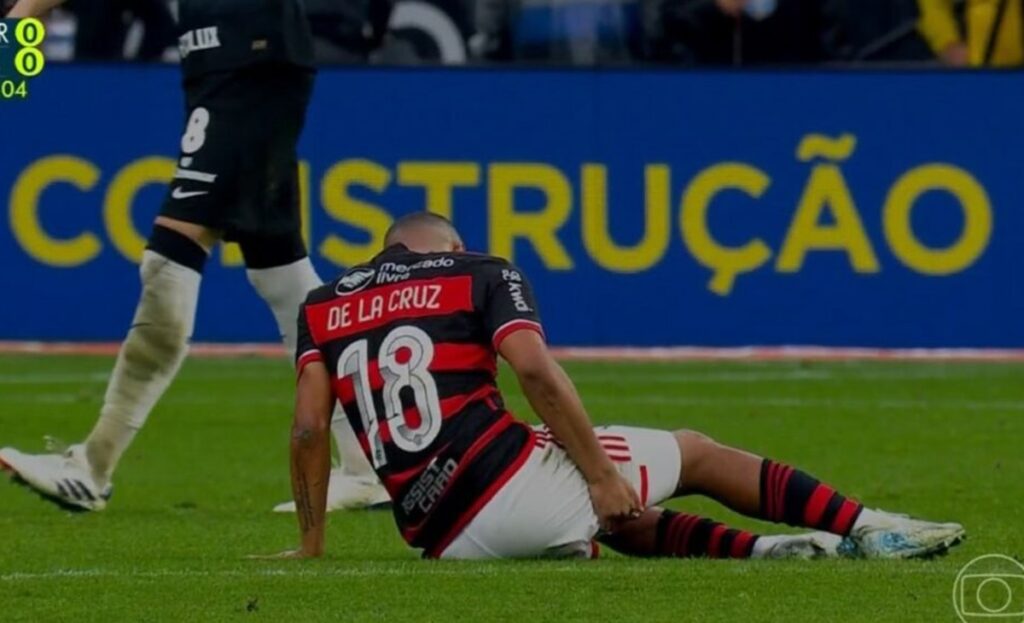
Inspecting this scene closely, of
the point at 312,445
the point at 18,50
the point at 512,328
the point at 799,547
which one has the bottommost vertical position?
the point at 799,547

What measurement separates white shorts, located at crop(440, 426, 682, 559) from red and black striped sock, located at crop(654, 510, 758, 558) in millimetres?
276

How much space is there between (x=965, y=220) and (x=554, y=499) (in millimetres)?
9247

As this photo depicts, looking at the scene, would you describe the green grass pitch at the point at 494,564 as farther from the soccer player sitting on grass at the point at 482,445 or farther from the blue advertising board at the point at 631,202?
the blue advertising board at the point at 631,202

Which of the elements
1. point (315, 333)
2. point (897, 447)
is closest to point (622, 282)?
point (897, 447)

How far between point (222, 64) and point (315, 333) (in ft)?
8.58

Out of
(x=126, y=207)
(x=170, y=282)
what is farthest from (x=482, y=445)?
(x=126, y=207)

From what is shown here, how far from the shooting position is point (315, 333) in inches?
344

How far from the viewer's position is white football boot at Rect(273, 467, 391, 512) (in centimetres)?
1096

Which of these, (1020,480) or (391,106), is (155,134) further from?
(1020,480)

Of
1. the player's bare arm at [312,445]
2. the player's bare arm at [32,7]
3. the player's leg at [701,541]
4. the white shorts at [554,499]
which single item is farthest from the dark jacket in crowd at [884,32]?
the player's bare arm at [312,445]

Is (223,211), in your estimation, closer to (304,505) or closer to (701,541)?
(304,505)

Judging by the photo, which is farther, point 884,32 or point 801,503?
point 884,32

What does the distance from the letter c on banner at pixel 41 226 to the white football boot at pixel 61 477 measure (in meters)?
6.56

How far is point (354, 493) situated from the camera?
1097cm
